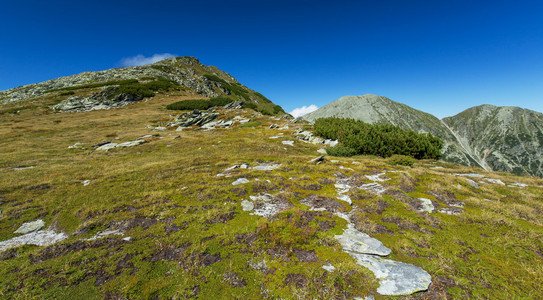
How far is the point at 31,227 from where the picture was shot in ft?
26.1

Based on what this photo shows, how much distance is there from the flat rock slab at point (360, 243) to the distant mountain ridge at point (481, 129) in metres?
114

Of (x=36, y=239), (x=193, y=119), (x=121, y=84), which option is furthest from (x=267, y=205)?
(x=121, y=84)

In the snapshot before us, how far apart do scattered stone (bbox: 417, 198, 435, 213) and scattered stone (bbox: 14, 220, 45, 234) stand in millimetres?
16802

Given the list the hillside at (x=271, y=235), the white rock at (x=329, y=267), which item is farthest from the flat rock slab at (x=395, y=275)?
the white rock at (x=329, y=267)

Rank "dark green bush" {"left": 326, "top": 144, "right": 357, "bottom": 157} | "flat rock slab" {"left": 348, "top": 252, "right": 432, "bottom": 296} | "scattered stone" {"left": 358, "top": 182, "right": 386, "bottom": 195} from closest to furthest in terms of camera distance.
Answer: "flat rock slab" {"left": 348, "top": 252, "right": 432, "bottom": 296}, "scattered stone" {"left": 358, "top": 182, "right": 386, "bottom": 195}, "dark green bush" {"left": 326, "top": 144, "right": 357, "bottom": 157}

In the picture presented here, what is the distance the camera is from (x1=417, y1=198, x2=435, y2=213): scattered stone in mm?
8500

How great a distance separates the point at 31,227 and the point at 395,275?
13.8 m

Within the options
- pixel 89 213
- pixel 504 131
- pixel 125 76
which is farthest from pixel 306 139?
pixel 504 131

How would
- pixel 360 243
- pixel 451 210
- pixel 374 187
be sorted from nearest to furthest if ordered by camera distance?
pixel 360 243
pixel 451 210
pixel 374 187

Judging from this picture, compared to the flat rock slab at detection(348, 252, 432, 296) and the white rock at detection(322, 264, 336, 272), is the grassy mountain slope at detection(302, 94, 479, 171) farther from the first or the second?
the white rock at detection(322, 264, 336, 272)

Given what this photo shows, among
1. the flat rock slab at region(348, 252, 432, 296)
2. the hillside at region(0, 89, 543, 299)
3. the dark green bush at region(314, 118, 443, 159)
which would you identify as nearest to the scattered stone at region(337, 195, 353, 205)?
the hillside at region(0, 89, 543, 299)

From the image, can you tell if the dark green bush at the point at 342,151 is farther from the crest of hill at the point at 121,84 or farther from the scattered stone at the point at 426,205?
the crest of hill at the point at 121,84

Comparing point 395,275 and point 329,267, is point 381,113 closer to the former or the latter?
point 395,275

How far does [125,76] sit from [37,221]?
109542 mm
